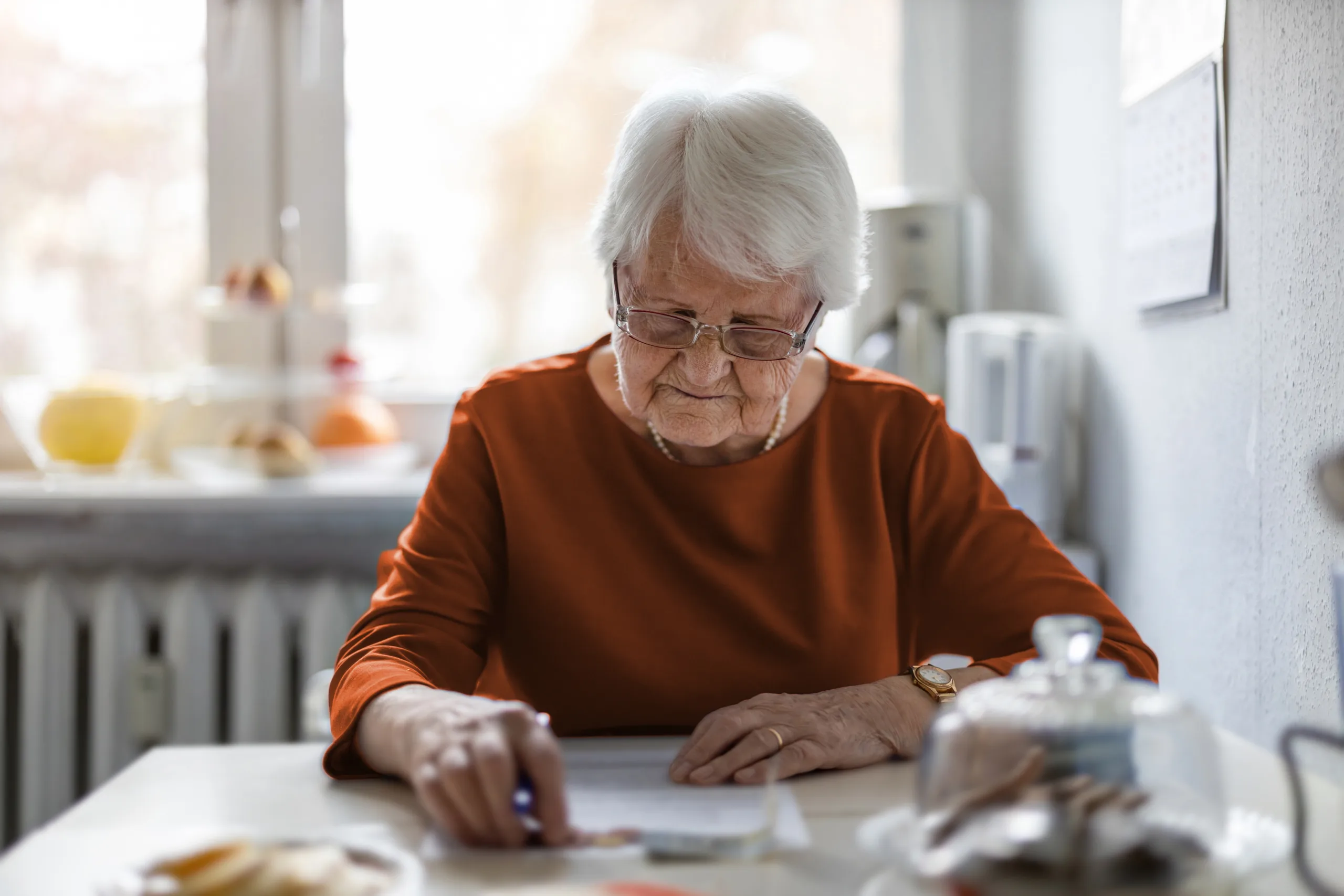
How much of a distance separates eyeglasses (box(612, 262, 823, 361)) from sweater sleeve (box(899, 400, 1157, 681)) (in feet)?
0.83

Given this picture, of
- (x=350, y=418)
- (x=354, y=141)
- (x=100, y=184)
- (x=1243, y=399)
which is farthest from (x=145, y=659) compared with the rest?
(x=1243, y=399)

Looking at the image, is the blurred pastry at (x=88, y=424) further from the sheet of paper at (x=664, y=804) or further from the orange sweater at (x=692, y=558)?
the sheet of paper at (x=664, y=804)

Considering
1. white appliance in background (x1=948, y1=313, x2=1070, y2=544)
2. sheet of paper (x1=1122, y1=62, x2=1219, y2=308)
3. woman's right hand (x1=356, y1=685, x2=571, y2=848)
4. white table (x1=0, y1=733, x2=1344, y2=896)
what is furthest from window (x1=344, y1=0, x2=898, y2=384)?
woman's right hand (x1=356, y1=685, x2=571, y2=848)

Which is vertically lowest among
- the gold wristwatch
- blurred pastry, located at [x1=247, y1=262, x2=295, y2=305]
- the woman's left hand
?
the woman's left hand

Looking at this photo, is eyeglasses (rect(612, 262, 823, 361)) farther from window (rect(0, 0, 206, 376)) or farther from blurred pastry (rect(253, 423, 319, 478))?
window (rect(0, 0, 206, 376))

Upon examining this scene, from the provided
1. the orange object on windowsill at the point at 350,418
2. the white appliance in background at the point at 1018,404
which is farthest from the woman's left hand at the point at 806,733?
the orange object on windowsill at the point at 350,418

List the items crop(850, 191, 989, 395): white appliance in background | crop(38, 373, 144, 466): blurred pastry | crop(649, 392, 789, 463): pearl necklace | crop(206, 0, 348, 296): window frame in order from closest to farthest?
1. crop(649, 392, 789, 463): pearl necklace
2. crop(850, 191, 989, 395): white appliance in background
3. crop(38, 373, 144, 466): blurred pastry
4. crop(206, 0, 348, 296): window frame

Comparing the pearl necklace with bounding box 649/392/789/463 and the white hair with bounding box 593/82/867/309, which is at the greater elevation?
the white hair with bounding box 593/82/867/309

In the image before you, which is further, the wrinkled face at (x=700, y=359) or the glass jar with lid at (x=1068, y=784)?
the wrinkled face at (x=700, y=359)

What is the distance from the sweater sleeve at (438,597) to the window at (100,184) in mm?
1359

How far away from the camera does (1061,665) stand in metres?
0.71

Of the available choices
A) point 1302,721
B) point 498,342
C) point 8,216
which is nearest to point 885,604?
point 1302,721

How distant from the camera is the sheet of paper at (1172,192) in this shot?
1.43 metres

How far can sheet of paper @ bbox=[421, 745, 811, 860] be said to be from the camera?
82cm
